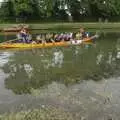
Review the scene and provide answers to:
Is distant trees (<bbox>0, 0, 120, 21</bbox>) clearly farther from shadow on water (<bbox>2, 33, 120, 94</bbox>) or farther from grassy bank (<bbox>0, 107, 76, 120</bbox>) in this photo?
grassy bank (<bbox>0, 107, 76, 120</bbox>)

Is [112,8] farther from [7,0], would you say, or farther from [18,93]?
[18,93]

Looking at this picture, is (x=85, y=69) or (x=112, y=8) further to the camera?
(x=112, y=8)

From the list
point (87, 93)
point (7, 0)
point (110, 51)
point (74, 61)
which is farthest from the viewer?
point (7, 0)

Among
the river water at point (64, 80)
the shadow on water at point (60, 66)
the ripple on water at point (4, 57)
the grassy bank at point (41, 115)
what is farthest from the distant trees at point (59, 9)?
the grassy bank at point (41, 115)

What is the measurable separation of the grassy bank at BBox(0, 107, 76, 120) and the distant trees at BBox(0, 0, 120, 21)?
48746 mm

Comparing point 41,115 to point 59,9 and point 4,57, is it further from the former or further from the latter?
point 59,9

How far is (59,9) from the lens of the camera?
6806 cm

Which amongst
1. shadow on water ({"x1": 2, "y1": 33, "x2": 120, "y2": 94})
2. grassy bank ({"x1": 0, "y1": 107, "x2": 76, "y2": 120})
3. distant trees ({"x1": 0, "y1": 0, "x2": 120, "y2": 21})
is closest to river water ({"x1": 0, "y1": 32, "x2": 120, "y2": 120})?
shadow on water ({"x1": 2, "y1": 33, "x2": 120, "y2": 94})

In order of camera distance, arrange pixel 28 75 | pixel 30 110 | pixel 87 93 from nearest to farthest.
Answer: pixel 30 110
pixel 87 93
pixel 28 75

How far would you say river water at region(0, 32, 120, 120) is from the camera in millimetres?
15953

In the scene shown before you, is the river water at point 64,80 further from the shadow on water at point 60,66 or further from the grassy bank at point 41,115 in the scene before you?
the grassy bank at point 41,115

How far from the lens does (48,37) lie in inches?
1377

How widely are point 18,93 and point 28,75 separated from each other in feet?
14.9

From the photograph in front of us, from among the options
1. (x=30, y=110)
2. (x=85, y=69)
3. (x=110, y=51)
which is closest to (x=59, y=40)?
(x=110, y=51)
